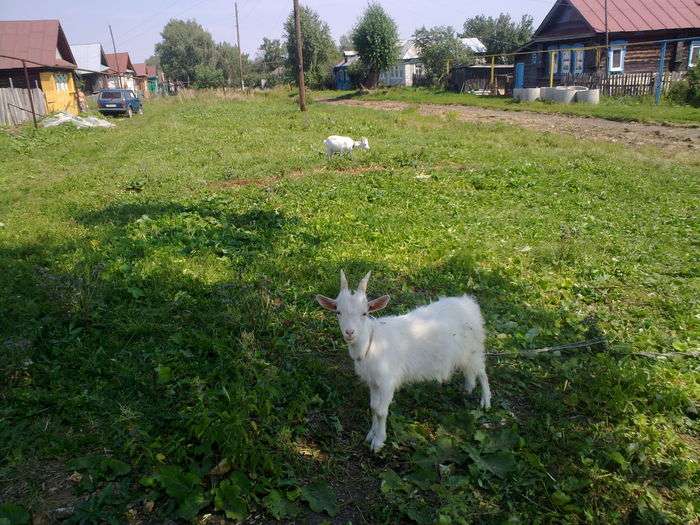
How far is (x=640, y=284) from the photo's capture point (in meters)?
6.40

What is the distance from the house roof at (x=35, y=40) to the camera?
111ft

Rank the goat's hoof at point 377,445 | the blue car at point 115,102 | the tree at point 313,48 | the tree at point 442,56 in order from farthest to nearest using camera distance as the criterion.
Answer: the tree at point 313,48 → the tree at point 442,56 → the blue car at point 115,102 → the goat's hoof at point 377,445

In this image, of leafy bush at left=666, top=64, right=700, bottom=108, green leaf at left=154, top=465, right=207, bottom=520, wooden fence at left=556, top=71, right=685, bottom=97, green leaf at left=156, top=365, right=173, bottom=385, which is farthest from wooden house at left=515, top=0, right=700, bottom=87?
green leaf at left=154, top=465, right=207, bottom=520

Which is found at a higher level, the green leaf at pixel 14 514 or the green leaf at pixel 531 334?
the green leaf at pixel 14 514

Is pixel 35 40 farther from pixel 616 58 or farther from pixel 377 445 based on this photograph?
pixel 377 445

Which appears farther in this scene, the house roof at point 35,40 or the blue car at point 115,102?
the house roof at point 35,40

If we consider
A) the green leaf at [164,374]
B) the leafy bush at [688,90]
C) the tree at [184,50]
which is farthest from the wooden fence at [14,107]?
the tree at [184,50]

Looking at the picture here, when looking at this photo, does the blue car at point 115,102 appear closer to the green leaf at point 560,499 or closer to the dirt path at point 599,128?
the dirt path at point 599,128

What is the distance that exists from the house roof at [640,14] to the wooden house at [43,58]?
32.1 meters

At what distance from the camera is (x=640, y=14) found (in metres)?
30.1

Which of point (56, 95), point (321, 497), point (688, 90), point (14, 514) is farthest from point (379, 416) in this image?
point (56, 95)

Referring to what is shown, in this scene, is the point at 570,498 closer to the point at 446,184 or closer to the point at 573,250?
the point at 573,250

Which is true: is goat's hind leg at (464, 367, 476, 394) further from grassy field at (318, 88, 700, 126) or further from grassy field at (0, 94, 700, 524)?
grassy field at (318, 88, 700, 126)

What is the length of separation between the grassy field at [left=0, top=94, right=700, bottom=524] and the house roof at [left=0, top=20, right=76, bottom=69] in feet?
96.3
